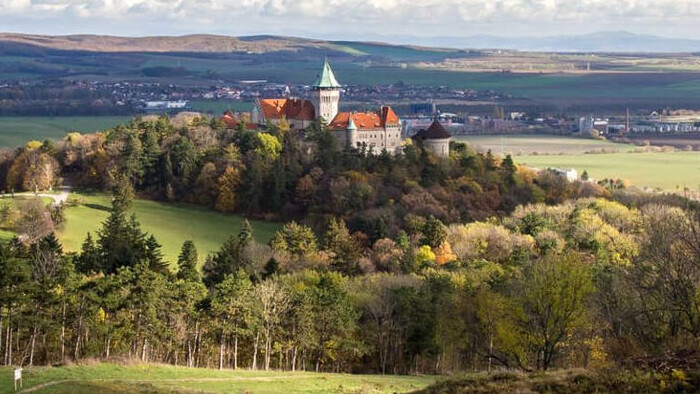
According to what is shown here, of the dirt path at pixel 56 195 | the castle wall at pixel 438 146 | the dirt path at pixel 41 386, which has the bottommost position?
the dirt path at pixel 56 195

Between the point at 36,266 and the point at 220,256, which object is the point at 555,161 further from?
the point at 36,266

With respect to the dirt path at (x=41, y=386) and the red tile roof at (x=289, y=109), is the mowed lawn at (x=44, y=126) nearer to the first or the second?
the red tile roof at (x=289, y=109)

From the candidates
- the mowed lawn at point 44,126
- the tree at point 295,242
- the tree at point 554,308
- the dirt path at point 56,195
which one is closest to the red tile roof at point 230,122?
the dirt path at point 56,195

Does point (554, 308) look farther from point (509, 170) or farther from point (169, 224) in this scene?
point (509, 170)

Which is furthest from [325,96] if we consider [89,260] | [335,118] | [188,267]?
[188,267]

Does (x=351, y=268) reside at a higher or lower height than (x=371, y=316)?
lower

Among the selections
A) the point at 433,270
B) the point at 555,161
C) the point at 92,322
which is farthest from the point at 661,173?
the point at 92,322
